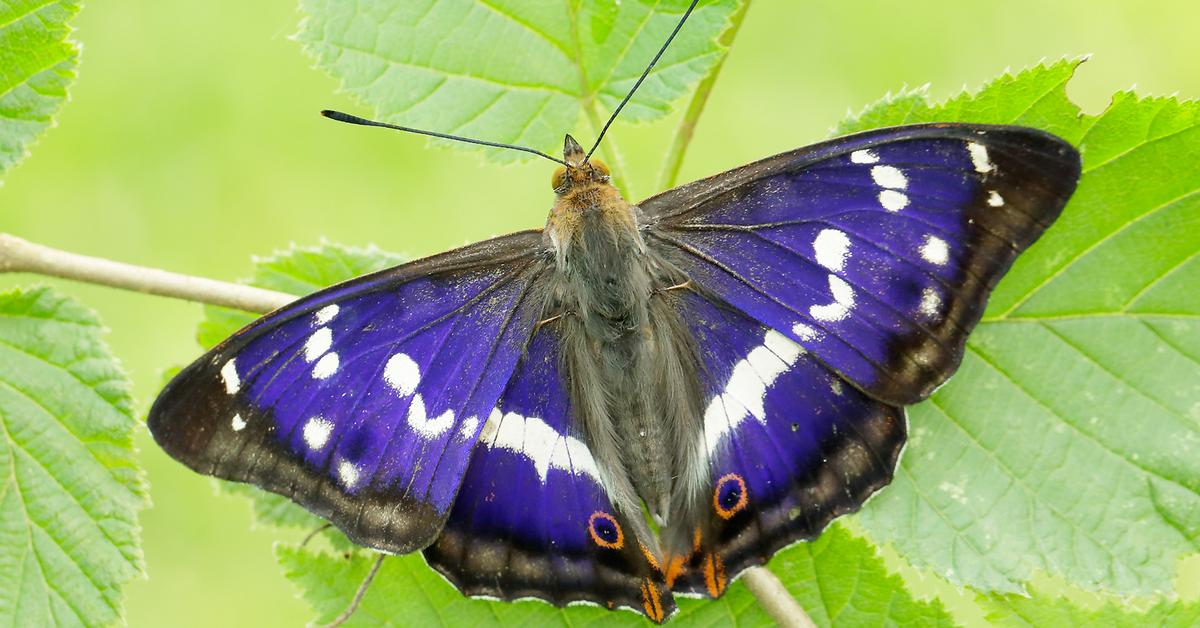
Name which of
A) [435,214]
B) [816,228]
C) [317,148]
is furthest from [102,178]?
[816,228]

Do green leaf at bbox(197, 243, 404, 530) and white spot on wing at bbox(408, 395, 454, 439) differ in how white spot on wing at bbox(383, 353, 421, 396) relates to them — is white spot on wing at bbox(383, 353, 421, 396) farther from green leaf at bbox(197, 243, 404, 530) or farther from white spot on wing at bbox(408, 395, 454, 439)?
green leaf at bbox(197, 243, 404, 530)

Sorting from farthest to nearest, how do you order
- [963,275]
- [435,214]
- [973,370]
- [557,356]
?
[435,214], [557,356], [973,370], [963,275]

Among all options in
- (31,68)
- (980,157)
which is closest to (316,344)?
(31,68)

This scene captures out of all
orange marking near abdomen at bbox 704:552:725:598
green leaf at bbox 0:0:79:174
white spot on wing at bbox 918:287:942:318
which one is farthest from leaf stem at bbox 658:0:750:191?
green leaf at bbox 0:0:79:174

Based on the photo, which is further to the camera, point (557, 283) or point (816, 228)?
point (557, 283)

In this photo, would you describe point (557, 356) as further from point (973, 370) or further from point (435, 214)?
point (435, 214)

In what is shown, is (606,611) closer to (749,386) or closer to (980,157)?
(749,386)

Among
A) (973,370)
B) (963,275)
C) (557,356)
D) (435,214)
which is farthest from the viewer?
(435,214)
